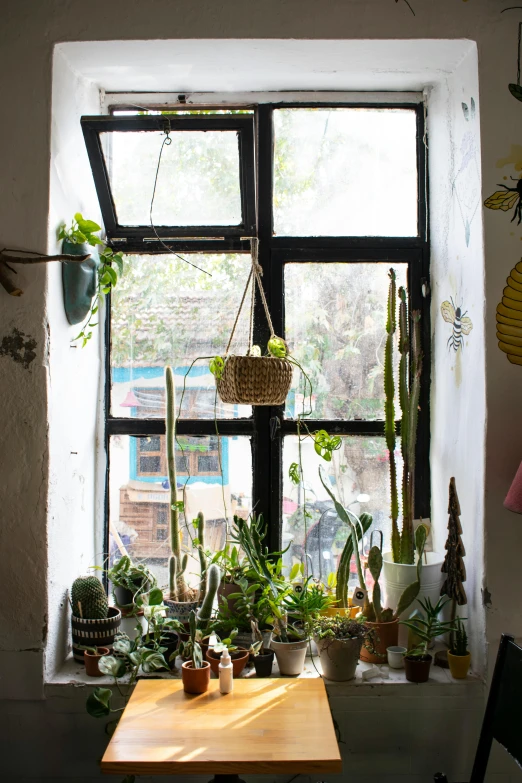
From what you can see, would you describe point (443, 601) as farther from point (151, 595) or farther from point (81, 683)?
A: point (81, 683)

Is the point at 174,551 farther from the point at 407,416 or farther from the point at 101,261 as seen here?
the point at 101,261

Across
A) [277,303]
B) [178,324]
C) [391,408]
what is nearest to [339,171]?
[277,303]

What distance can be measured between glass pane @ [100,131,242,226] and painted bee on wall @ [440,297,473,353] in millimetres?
967

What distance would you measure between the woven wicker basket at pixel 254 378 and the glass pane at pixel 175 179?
2.67 feet

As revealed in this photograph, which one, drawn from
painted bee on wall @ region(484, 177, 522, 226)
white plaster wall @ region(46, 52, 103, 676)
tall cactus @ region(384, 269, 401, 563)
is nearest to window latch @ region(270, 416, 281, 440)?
tall cactus @ region(384, 269, 401, 563)

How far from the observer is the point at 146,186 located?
3.04 meters

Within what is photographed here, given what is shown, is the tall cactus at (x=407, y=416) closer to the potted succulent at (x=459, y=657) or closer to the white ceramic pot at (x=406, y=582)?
the white ceramic pot at (x=406, y=582)

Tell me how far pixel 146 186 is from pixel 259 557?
5.41 feet

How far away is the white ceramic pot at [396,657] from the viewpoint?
8.61 ft

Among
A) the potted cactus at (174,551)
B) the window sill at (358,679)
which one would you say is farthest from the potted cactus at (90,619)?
the potted cactus at (174,551)

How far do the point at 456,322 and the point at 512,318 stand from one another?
327 mm

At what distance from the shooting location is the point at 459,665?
8.26 feet

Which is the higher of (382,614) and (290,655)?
(382,614)

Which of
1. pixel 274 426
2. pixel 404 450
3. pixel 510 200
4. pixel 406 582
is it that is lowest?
pixel 406 582
